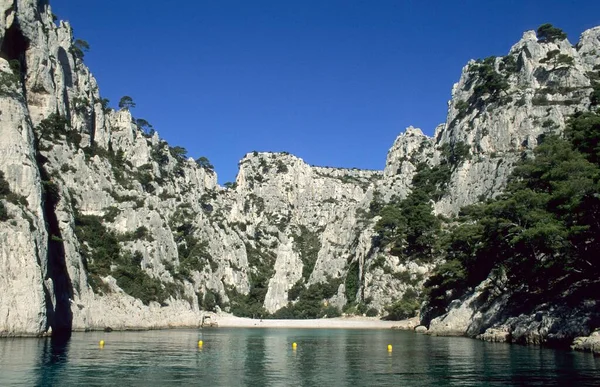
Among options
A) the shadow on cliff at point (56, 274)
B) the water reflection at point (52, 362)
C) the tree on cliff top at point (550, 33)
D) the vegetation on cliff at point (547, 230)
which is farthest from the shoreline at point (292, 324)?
the tree on cliff top at point (550, 33)

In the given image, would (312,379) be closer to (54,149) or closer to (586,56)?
(54,149)

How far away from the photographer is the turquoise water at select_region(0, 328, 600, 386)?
864 inches

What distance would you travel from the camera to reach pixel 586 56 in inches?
4277

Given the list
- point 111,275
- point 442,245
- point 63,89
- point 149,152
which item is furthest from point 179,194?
point 442,245

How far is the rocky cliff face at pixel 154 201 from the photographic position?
5181 centimetres

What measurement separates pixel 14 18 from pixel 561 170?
63.0 m

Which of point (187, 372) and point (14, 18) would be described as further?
point (14, 18)

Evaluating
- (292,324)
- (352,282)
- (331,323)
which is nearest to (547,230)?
(331,323)

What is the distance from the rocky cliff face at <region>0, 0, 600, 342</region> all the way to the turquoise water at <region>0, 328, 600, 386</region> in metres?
16.3

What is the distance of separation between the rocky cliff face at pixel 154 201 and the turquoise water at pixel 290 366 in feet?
53.5

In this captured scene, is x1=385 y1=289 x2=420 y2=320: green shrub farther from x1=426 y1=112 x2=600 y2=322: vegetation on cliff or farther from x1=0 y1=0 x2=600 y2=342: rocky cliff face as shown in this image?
x1=426 y1=112 x2=600 y2=322: vegetation on cliff

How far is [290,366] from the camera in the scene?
1123 inches

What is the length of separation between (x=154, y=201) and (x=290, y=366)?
70741 mm

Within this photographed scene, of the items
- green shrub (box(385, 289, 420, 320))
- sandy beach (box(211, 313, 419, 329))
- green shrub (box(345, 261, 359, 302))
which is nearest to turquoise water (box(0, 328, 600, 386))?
sandy beach (box(211, 313, 419, 329))
